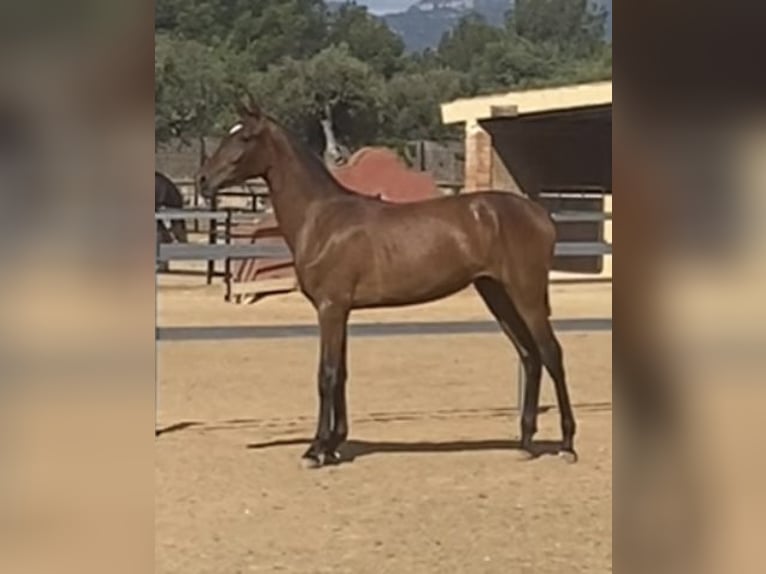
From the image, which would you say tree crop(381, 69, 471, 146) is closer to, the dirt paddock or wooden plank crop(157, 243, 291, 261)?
the dirt paddock

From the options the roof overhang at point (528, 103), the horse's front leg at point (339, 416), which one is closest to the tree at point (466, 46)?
the roof overhang at point (528, 103)

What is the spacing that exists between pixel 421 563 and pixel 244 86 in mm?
23968

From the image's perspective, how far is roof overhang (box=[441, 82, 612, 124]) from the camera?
15.4 metres

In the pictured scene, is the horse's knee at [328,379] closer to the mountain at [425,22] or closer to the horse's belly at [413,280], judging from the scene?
the horse's belly at [413,280]

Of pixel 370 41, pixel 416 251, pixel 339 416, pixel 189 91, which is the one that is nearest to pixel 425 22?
pixel 370 41

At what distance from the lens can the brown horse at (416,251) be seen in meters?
6.50

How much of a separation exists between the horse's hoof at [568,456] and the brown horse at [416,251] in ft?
0.87

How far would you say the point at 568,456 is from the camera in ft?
20.2

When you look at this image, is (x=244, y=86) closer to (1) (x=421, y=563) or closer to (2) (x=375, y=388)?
(2) (x=375, y=388)

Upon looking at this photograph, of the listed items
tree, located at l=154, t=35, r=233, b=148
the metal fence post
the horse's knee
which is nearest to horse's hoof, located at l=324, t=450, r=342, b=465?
the horse's knee

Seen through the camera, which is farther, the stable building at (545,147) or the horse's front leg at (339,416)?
the stable building at (545,147)

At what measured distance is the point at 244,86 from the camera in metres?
27.9

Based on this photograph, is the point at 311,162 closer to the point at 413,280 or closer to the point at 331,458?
the point at 413,280
